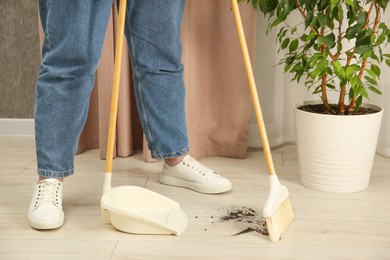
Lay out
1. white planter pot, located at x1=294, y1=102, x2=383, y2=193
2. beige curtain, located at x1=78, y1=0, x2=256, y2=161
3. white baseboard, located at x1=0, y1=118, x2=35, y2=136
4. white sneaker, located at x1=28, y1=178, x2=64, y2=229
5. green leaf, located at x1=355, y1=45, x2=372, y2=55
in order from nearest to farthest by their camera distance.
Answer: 1. white sneaker, located at x1=28, y1=178, x2=64, y2=229
2. green leaf, located at x1=355, y1=45, x2=372, y2=55
3. white planter pot, located at x1=294, y1=102, x2=383, y2=193
4. beige curtain, located at x1=78, y1=0, x2=256, y2=161
5. white baseboard, located at x1=0, y1=118, x2=35, y2=136

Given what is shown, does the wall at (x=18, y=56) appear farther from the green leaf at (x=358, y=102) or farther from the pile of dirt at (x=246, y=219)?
the green leaf at (x=358, y=102)

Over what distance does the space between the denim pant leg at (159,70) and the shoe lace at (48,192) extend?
0.35 metres

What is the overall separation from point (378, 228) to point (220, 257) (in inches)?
18.0

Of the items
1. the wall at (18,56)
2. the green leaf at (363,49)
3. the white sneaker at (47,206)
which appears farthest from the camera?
the wall at (18,56)

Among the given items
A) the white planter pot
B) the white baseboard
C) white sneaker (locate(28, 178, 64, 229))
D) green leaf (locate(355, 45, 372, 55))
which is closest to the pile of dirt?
the white planter pot

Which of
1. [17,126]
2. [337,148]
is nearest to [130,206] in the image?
[337,148]

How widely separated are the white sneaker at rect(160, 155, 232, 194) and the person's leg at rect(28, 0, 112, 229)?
372 millimetres

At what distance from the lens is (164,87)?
1.83 m

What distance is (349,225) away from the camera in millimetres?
1640

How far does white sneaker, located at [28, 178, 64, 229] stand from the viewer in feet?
5.24

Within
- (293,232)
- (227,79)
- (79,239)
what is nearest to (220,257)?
(293,232)

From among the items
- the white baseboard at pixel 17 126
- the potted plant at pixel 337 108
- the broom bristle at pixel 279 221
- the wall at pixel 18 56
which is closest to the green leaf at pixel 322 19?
the potted plant at pixel 337 108

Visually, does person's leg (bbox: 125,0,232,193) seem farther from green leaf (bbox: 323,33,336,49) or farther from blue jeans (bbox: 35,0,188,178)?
green leaf (bbox: 323,33,336,49)

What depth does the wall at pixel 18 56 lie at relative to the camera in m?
2.45
